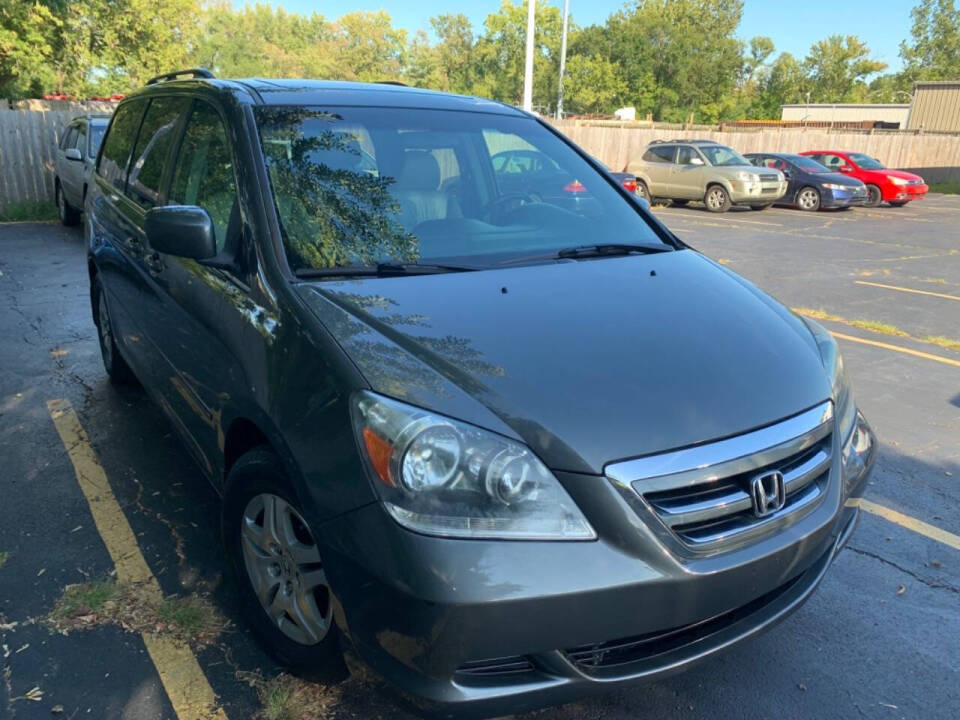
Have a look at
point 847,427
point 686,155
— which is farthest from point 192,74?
point 686,155

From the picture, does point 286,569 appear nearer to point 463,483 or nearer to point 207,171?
point 463,483

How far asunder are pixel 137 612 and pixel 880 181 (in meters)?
23.2

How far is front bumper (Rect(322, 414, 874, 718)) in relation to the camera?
5.97ft

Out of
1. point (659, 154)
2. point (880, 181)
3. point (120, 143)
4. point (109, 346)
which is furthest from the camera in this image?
point (880, 181)

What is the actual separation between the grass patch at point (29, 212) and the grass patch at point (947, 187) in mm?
29232

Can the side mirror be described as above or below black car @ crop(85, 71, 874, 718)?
above

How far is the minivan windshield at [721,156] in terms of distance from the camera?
1975cm

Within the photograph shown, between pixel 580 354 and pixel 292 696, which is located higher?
pixel 580 354

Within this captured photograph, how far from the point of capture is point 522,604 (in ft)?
5.95

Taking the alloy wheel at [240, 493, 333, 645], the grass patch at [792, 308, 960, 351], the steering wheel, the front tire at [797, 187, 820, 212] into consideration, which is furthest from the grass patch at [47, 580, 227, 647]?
the front tire at [797, 187, 820, 212]

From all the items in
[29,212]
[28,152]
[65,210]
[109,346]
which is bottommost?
[29,212]

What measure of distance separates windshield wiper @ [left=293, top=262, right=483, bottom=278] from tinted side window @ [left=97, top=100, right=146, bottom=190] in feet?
8.23

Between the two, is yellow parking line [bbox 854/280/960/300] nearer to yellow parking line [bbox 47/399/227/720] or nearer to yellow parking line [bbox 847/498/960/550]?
yellow parking line [bbox 847/498/960/550]

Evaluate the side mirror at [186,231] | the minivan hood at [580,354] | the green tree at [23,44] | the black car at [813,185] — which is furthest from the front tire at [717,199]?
the side mirror at [186,231]
